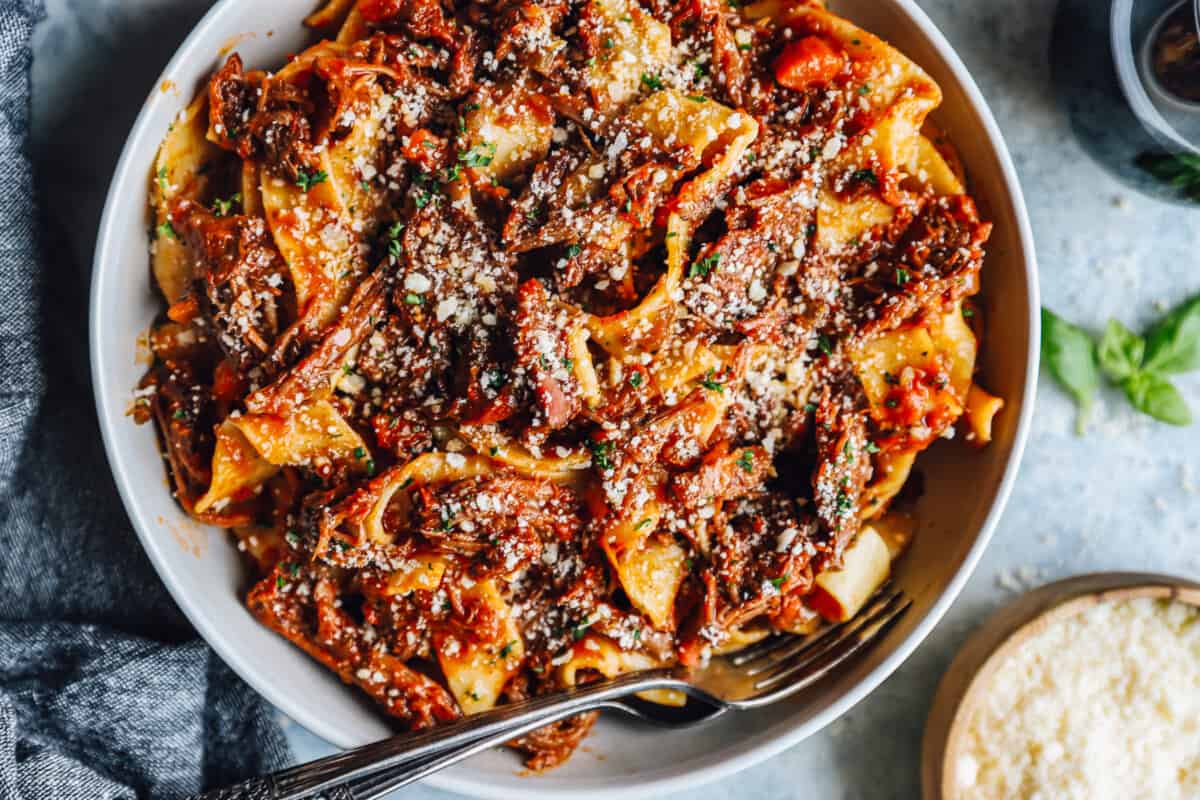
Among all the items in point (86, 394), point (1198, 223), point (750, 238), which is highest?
point (750, 238)

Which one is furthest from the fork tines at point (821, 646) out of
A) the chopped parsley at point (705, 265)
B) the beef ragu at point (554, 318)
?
the chopped parsley at point (705, 265)

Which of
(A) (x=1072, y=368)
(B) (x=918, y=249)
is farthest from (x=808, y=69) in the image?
(A) (x=1072, y=368)

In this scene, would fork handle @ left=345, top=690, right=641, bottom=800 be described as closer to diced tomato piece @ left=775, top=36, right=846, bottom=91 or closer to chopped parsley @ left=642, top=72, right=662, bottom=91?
chopped parsley @ left=642, top=72, right=662, bottom=91

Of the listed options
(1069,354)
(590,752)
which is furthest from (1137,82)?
(590,752)

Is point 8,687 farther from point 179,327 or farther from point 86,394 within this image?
point 179,327

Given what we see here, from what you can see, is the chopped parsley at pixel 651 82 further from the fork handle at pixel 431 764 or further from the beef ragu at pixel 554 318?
the fork handle at pixel 431 764

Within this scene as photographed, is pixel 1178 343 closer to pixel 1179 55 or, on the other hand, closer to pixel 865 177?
pixel 1179 55

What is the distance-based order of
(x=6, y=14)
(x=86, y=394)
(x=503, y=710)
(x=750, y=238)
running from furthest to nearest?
(x=86, y=394)
(x=6, y=14)
(x=503, y=710)
(x=750, y=238)
